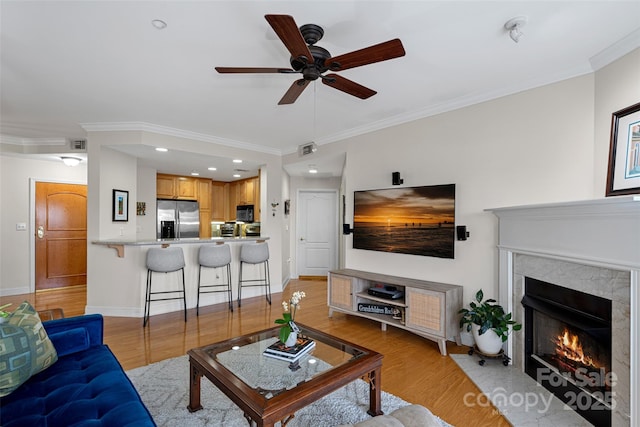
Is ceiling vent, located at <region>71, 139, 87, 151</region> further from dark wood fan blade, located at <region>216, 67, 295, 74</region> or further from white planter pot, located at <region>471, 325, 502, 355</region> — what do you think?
white planter pot, located at <region>471, 325, 502, 355</region>

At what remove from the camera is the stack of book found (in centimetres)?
196

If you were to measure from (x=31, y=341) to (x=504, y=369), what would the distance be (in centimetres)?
342

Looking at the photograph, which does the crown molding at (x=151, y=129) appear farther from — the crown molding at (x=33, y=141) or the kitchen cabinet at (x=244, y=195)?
the kitchen cabinet at (x=244, y=195)

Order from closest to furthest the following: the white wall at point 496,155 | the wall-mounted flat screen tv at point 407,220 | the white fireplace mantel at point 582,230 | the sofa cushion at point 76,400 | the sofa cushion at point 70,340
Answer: the sofa cushion at point 76,400, the white fireplace mantel at point 582,230, the sofa cushion at point 70,340, the white wall at point 496,155, the wall-mounted flat screen tv at point 407,220

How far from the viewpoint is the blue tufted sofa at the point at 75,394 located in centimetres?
131

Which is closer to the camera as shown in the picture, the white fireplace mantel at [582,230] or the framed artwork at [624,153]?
the white fireplace mantel at [582,230]

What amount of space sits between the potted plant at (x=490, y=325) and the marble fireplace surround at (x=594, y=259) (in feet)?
0.39

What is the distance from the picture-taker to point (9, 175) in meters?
4.94

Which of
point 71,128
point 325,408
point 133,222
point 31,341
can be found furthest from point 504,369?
point 71,128

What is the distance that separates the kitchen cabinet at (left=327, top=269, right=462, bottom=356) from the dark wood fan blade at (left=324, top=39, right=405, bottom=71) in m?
2.24

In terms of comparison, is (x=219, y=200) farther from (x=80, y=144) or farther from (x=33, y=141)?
(x=33, y=141)

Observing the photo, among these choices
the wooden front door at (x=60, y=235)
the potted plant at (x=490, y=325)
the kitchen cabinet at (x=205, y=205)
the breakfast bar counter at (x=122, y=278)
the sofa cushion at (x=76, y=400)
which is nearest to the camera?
the sofa cushion at (x=76, y=400)

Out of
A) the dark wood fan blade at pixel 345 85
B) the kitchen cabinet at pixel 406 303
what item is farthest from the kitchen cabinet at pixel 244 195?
the dark wood fan blade at pixel 345 85

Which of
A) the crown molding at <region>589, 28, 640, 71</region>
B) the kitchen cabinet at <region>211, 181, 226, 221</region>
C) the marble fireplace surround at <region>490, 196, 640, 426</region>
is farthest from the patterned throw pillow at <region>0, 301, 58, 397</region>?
the kitchen cabinet at <region>211, 181, 226, 221</region>
